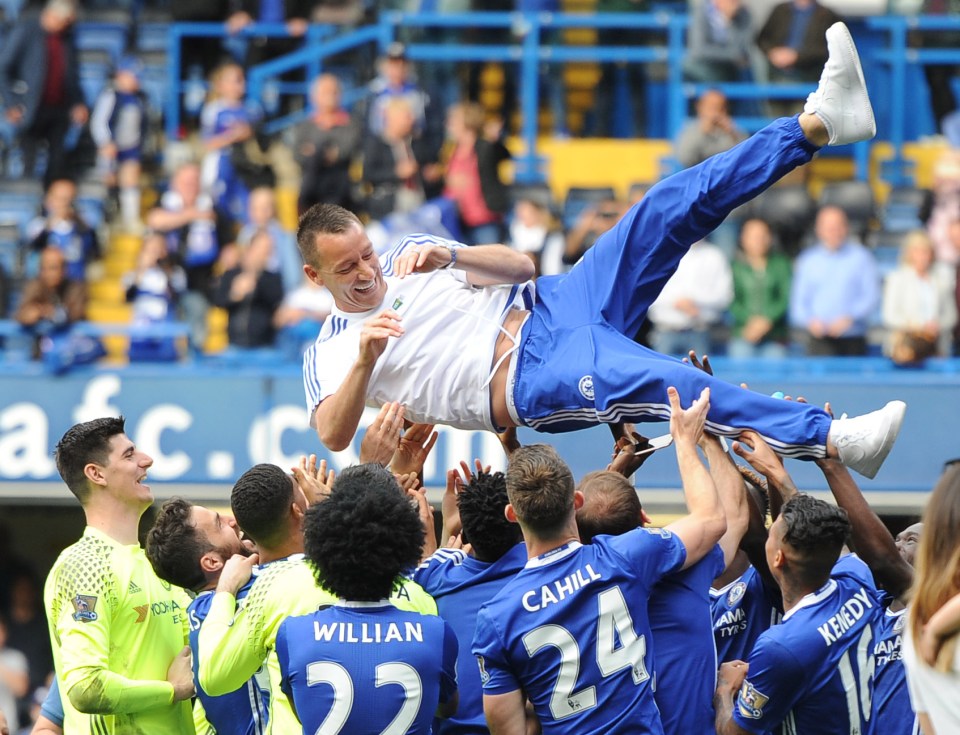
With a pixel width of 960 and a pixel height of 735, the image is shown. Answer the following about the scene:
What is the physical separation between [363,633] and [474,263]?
169 cm

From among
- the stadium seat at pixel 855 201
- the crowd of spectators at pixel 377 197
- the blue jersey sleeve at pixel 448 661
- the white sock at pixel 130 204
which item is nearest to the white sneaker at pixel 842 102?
the blue jersey sleeve at pixel 448 661

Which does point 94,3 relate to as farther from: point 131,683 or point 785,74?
point 131,683

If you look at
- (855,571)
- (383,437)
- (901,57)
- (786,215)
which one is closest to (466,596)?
(383,437)

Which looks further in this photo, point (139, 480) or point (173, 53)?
point (173, 53)

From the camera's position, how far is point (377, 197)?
463 inches

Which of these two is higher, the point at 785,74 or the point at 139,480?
the point at 785,74

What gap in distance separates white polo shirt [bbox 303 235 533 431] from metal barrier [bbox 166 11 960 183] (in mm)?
7896

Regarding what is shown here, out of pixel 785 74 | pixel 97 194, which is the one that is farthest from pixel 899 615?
pixel 97 194

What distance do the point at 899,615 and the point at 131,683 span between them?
2503 millimetres

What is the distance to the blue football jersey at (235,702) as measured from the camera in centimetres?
496

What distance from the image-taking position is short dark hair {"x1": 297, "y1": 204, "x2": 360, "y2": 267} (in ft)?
17.4

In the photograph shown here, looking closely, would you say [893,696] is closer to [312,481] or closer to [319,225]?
[312,481]

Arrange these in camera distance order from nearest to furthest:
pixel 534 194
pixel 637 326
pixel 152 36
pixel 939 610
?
pixel 939 610 → pixel 637 326 → pixel 534 194 → pixel 152 36

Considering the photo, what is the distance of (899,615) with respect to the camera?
4867 mm
